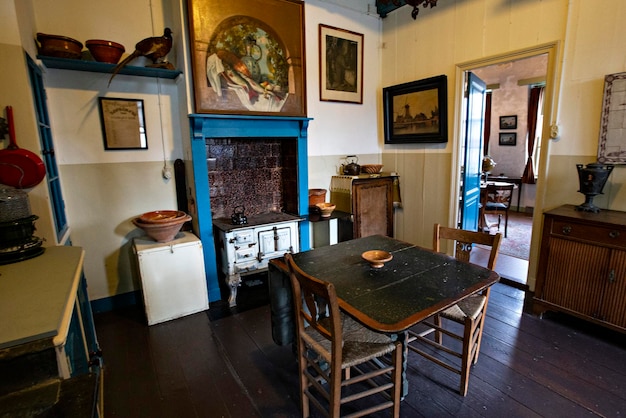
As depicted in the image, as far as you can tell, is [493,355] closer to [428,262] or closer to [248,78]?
[428,262]

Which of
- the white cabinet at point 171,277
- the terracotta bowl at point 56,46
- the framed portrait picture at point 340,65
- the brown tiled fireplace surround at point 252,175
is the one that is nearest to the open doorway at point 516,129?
the framed portrait picture at point 340,65

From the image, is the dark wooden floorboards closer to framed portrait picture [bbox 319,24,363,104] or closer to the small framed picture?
framed portrait picture [bbox 319,24,363,104]

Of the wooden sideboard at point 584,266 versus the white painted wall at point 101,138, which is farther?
the white painted wall at point 101,138

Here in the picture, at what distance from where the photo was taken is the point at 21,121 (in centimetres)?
185

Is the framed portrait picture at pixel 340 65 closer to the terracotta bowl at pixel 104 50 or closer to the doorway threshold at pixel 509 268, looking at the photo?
the terracotta bowl at pixel 104 50

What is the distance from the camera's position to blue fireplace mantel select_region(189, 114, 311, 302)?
2746 mm

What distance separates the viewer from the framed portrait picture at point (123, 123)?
2678 millimetres

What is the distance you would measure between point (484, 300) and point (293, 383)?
125 centimetres

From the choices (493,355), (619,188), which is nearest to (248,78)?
(493,355)

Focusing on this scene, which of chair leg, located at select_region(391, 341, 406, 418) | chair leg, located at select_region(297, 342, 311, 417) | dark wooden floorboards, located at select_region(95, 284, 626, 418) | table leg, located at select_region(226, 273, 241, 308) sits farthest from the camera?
table leg, located at select_region(226, 273, 241, 308)

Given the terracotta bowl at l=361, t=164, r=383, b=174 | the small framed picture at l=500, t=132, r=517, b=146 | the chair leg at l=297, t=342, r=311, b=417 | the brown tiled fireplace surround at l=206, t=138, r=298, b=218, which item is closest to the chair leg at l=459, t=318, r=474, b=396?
the chair leg at l=297, t=342, r=311, b=417

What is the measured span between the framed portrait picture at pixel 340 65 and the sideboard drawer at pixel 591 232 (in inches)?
97.6

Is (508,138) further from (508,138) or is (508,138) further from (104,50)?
(104,50)

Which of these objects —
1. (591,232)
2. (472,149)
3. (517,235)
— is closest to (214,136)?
(472,149)
